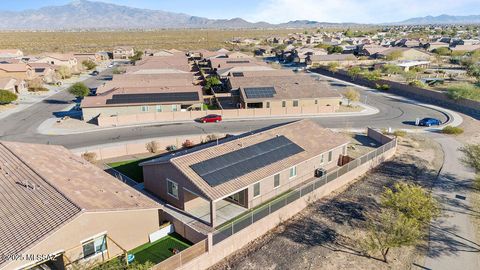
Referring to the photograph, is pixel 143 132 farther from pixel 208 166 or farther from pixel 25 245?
pixel 25 245

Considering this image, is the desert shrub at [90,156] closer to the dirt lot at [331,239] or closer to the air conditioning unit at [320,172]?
the dirt lot at [331,239]

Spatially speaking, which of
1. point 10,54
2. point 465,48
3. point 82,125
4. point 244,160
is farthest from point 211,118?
point 465,48

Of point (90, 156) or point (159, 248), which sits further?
point (90, 156)

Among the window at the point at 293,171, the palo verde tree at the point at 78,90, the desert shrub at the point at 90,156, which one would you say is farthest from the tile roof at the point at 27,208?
the palo verde tree at the point at 78,90

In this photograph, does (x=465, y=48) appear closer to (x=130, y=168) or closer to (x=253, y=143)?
(x=253, y=143)

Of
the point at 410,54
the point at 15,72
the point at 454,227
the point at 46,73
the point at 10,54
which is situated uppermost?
the point at 410,54

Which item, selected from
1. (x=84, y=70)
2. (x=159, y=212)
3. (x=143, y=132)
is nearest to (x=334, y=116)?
(x=143, y=132)

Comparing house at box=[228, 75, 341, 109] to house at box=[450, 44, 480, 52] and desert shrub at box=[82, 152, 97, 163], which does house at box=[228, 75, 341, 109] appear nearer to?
desert shrub at box=[82, 152, 97, 163]

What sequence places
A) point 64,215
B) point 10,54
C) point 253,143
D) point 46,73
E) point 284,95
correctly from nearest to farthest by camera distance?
point 64,215
point 253,143
point 284,95
point 46,73
point 10,54
